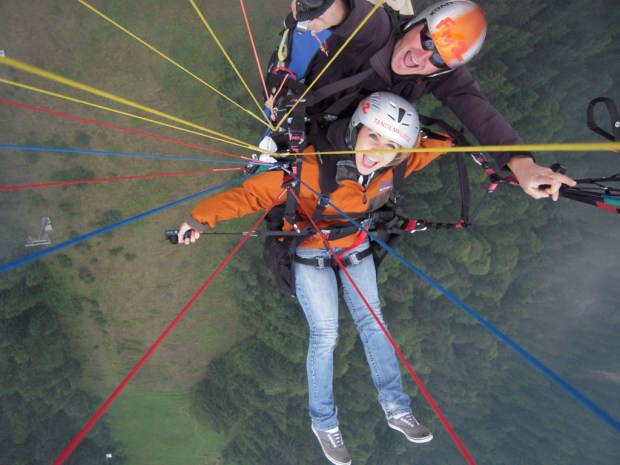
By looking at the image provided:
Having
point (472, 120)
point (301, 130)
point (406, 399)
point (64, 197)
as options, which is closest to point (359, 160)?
point (301, 130)

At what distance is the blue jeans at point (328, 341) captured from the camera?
3506 millimetres

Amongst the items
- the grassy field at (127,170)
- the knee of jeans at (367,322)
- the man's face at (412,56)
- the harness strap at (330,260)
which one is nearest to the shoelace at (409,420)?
the knee of jeans at (367,322)

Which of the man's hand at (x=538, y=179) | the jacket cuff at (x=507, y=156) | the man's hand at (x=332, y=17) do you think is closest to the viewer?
the man's hand at (x=538, y=179)

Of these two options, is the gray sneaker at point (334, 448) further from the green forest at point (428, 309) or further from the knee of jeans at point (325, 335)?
the green forest at point (428, 309)

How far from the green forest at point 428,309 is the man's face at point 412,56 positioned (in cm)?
410

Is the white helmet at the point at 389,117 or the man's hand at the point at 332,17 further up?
the man's hand at the point at 332,17

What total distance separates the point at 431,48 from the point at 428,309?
6727 millimetres

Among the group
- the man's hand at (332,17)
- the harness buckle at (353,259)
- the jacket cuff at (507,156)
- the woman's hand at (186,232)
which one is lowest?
the harness buckle at (353,259)

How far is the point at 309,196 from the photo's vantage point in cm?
317

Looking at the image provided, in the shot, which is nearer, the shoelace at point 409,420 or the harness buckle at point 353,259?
the shoelace at point 409,420

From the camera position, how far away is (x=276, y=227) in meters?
3.40

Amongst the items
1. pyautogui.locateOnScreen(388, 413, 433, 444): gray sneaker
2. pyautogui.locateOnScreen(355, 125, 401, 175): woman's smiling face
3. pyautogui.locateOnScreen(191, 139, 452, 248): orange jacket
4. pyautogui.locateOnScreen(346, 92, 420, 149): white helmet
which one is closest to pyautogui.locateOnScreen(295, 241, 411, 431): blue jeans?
pyautogui.locateOnScreen(388, 413, 433, 444): gray sneaker

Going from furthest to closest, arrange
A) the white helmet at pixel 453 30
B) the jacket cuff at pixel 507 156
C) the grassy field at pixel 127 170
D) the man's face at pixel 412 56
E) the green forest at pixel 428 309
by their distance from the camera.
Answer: the green forest at pixel 428 309
the grassy field at pixel 127 170
the man's face at pixel 412 56
the white helmet at pixel 453 30
the jacket cuff at pixel 507 156

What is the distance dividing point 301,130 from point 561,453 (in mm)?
12948
